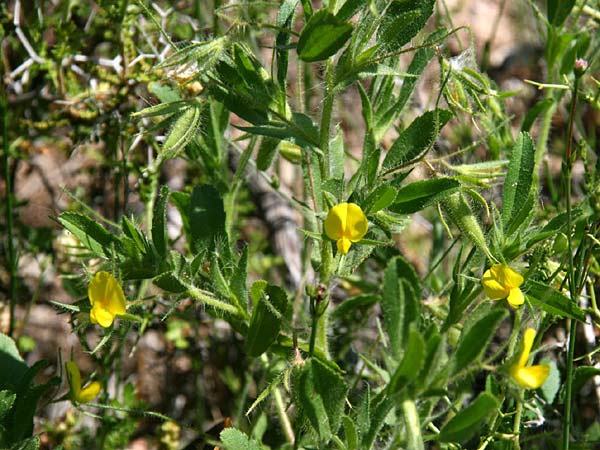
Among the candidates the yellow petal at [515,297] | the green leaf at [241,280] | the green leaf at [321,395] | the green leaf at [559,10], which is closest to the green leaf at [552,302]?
the yellow petal at [515,297]

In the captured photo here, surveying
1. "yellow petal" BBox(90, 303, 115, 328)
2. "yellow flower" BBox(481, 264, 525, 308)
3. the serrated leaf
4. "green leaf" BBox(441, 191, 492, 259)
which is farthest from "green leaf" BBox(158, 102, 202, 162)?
"yellow flower" BBox(481, 264, 525, 308)

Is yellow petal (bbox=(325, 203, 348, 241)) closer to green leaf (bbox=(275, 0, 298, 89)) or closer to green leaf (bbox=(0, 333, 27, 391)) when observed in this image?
green leaf (bbox=(275, 0, 298, 89))

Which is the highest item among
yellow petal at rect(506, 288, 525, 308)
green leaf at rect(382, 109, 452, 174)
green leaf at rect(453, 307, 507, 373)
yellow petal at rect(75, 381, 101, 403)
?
green leaf at rect(382, 109, 452, 174)

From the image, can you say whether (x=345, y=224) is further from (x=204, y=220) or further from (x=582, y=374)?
(x=582, y=374)

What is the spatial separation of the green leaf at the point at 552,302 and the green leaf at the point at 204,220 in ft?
2.16

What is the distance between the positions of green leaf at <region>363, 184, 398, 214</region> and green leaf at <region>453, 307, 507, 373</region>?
34 cm

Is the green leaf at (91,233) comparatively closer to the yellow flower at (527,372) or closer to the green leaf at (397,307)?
the green leaf at (397,307)

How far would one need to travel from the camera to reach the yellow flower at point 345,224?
1.45 meters

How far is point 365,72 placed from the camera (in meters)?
1.55

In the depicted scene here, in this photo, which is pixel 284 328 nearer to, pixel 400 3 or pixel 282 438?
pixel 282 438

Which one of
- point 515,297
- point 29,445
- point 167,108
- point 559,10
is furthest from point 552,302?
point 29,445

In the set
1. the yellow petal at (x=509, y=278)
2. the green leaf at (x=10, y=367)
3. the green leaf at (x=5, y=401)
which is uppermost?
the yellow petal at (x=509, y=278)

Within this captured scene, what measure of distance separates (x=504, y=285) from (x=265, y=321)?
0.49m

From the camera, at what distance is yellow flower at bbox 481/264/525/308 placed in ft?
4.76
